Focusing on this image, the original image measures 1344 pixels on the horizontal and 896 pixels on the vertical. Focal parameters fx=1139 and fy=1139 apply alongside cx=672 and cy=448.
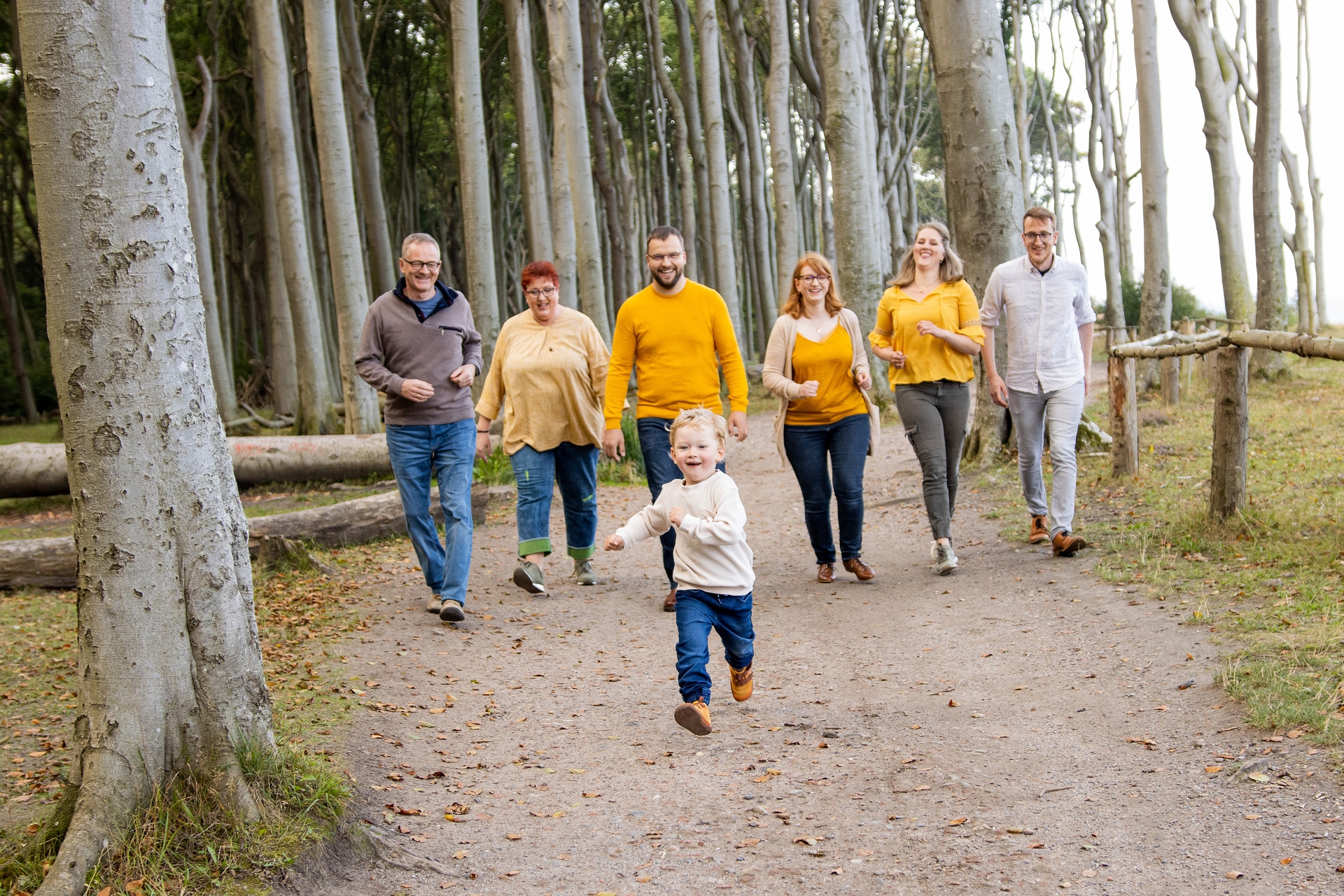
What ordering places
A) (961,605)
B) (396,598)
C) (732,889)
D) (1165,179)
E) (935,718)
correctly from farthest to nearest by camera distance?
(1165,179), (396,598), (961,605), (935,718), (732,889)

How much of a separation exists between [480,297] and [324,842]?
11.6 metres

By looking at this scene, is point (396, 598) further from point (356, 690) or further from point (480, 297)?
point (480, 297)

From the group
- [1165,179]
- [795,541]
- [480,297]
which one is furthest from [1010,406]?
[1165,179]

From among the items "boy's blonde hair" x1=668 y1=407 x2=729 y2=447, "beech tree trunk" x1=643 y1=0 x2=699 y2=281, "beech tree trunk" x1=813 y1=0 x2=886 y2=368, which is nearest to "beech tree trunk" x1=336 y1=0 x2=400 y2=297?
"beech tree trunk" x1=643 y1=0 x2=699 y2=281

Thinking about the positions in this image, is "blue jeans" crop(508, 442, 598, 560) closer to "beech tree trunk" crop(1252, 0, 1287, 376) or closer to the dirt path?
the dirt path

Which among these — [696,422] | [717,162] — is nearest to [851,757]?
[696,422]

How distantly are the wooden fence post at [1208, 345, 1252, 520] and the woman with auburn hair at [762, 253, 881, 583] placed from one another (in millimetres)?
2077

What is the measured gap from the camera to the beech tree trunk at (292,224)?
14312 mm

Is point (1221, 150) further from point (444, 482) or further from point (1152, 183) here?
point (444, 482)

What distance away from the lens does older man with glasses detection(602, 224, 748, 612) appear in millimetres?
6773

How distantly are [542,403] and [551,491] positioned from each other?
568 mm

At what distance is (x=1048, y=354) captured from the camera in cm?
723

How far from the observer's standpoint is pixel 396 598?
7.47 m

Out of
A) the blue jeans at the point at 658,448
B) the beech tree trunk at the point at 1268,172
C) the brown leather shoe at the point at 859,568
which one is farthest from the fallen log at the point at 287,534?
the beech tree trunk at the point at 1268,172
